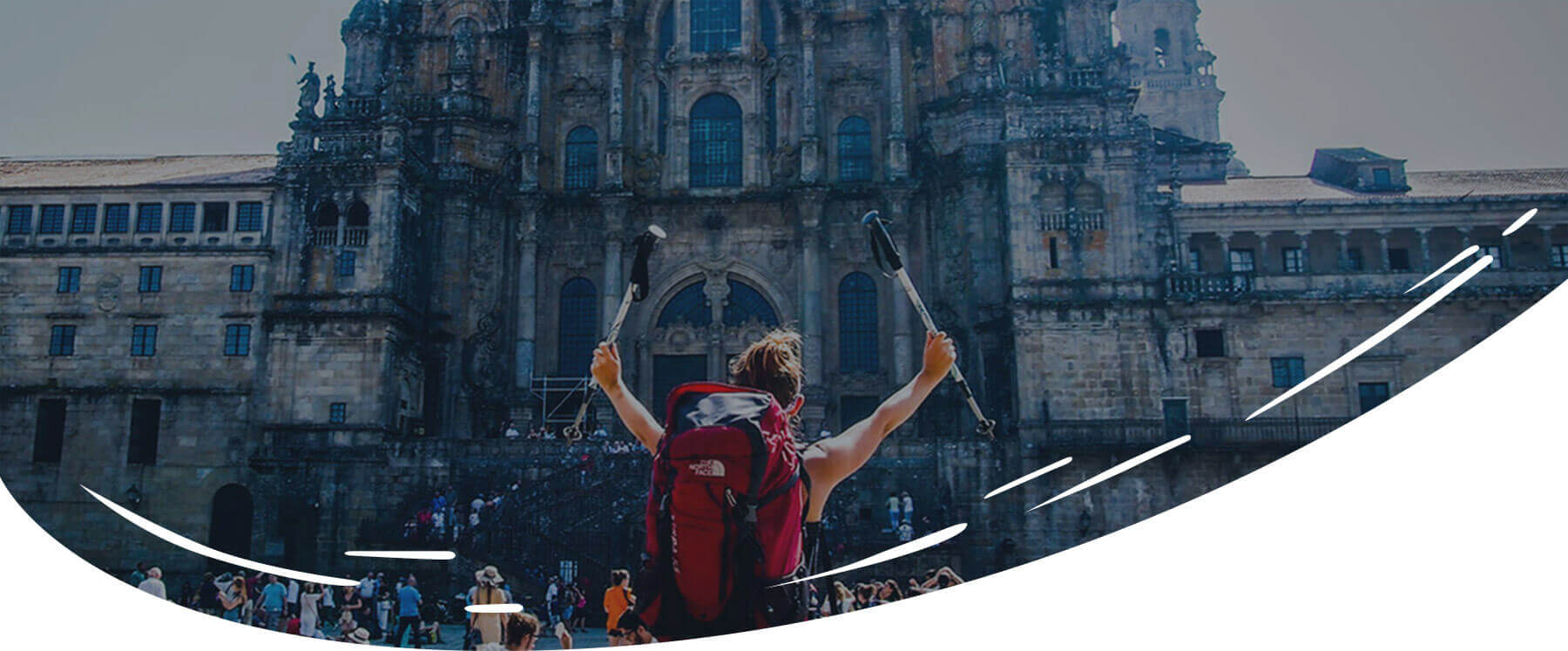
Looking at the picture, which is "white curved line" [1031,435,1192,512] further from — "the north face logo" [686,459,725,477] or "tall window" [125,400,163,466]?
"tall window" [125,400,163,466]

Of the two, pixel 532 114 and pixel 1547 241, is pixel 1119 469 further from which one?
pixel 532 114

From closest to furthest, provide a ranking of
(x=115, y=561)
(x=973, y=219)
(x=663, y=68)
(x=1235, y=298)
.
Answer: (x=115, y=561) → (x=1235, y=298) → (x=973, y=219) → (x=663, y=68)

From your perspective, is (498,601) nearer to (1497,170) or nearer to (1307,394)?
(1307,394)

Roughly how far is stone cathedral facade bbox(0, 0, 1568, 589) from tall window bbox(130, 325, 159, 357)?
7.1 inches

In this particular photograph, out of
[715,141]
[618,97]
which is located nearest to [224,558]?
[618,97]

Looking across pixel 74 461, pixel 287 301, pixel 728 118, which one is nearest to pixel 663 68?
pixel 728 118

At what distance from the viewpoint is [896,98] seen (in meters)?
Result: 27.4

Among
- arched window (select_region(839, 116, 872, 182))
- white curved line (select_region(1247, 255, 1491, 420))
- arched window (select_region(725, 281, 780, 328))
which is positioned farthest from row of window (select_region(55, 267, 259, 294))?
white curved line (select_region(1247, 255, 1491, 420))

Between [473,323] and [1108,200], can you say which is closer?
[1108,200]

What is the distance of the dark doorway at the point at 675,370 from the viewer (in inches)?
1102

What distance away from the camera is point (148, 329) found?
17.9m

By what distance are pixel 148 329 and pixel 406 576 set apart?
32.5 ft

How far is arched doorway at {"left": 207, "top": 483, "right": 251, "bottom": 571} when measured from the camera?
1895 centimetres

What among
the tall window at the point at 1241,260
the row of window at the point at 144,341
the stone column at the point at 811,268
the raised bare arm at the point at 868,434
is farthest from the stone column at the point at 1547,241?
the stone column at the point at 811,268
